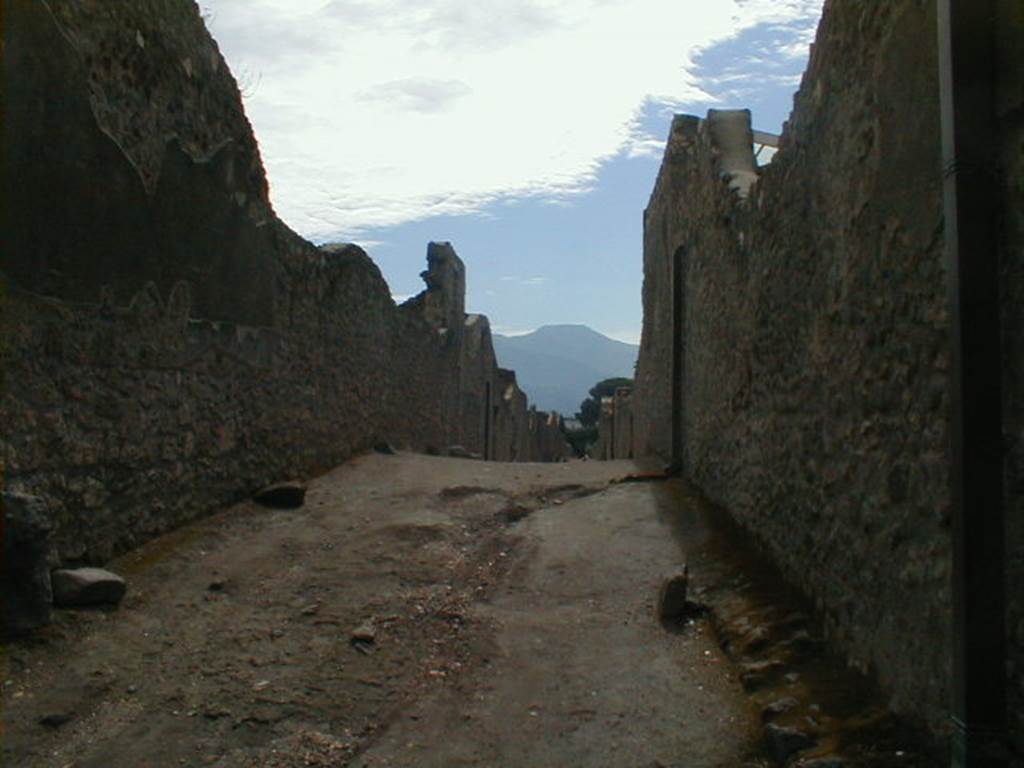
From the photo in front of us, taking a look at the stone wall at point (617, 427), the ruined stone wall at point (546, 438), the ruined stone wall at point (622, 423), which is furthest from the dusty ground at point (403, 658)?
the ruined stone wall at point (546, 438)

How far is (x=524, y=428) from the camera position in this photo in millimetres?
30172

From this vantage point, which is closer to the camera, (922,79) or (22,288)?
(922,79)

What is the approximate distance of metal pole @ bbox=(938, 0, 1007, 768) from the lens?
2600mm

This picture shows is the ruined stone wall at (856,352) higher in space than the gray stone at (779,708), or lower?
higher

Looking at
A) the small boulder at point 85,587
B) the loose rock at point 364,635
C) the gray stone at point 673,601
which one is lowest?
the loose rock at point 364,635

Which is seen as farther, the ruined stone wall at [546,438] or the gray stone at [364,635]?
the ruined stone wall at [546,438]

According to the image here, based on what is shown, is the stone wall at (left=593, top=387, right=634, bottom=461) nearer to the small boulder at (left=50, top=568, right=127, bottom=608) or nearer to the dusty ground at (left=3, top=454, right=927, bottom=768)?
the dusty ground at (left=3, top=454, right=927, bottom=768)

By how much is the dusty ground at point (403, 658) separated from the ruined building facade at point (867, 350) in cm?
42

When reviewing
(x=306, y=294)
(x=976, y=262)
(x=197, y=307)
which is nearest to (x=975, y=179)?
(x=976, y=262)

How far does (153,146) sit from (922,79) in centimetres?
431

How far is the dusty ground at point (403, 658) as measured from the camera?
3795 millimetres

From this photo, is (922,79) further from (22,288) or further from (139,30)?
(139,30)

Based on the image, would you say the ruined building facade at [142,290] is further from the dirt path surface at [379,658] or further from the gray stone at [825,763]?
the gray stone at [825,763]

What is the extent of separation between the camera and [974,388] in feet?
8.87
